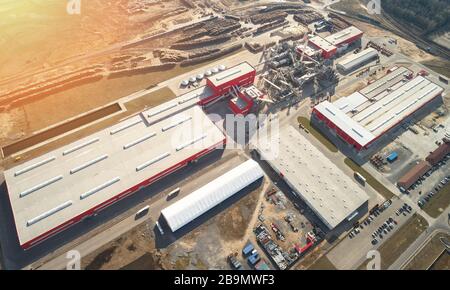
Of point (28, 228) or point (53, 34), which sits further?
point (53, 34)

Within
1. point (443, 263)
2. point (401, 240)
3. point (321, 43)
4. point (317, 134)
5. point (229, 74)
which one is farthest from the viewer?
point (321, 43)

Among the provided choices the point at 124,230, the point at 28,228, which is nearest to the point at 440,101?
the point at 124,230

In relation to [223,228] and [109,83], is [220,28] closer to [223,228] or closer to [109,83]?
[109,83]

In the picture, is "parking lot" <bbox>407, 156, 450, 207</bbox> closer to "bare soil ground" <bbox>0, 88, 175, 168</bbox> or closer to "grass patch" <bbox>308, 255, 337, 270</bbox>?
"grass patch" <bbox>308, 255, 337, 270</bbox>

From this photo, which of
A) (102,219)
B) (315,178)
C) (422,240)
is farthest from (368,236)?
(102,219)

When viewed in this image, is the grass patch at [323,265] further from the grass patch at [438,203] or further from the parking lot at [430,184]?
the grass patch at [438,203]

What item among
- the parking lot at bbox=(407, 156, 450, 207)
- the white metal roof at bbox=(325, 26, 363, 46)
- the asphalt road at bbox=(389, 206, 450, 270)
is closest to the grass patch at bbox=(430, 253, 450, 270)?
the asphalt road at bbox=(389, 206, 450, 270)

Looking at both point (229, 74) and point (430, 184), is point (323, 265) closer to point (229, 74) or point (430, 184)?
point (430, 184)
